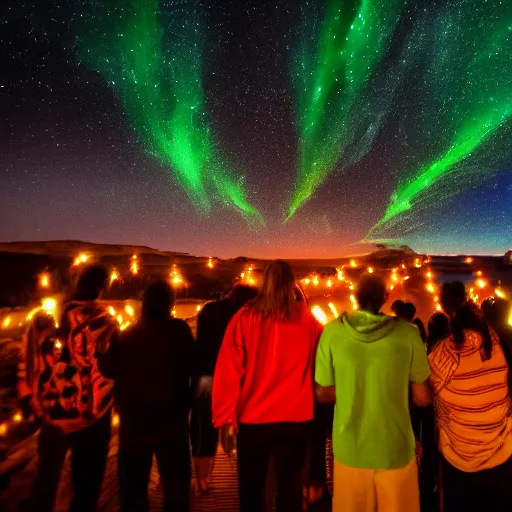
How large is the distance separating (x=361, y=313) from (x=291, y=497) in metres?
1.50

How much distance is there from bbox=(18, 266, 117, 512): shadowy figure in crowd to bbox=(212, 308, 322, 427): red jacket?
1.08m

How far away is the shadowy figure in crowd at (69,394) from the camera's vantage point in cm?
344

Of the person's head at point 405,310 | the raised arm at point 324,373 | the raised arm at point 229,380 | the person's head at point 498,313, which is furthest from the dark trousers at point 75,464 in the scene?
the person's head at point 405,310

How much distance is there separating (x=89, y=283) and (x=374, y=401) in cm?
232

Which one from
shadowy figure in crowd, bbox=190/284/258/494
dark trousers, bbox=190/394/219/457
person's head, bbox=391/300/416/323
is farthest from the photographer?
person's head, bbox=391/300/416/323

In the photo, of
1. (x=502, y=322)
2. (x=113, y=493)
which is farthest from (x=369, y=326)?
(x=113, y=493)

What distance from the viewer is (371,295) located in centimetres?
279

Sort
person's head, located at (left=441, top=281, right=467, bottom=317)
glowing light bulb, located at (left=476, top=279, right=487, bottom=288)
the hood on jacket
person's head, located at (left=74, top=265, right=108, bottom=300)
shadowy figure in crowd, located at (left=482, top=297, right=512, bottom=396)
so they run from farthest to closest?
glowing light bulb, located at (left=476, top=279, right=487, bottom=288) < person's head, located at (left=441, top=281, right=467, bottom=317) < person's head, located at (left=74, top=265, right=108, bottom=300) < shadowy figure in crowd, located at (left=482, top=297, right=512, bottom=396) < the hood on jacket

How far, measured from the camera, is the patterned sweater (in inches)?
135

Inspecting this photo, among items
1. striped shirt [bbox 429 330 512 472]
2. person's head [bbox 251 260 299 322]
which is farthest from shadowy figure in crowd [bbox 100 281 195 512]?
striped shirt [bbox 429 330 512 472]

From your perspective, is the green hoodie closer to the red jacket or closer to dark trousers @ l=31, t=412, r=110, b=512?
the red jacket

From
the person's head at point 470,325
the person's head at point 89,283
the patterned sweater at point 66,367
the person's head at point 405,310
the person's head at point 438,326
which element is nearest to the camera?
the person's head at point 470,325

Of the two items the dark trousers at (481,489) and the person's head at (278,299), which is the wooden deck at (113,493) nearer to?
the dark trousers at (481,489)

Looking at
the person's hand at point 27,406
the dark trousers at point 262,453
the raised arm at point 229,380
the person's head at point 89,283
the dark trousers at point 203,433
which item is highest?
the person's head at point 89,283
